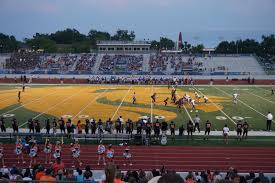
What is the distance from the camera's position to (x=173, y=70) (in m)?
60.4

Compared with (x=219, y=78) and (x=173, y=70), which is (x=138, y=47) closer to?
(x=173, y=70)

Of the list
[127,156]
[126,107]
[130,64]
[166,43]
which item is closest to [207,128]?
[127,156]

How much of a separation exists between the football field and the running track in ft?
17.7

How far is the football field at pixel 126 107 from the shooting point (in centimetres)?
2591

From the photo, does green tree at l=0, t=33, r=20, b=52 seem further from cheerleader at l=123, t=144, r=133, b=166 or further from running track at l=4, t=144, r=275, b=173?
cheerleader at l=123, t=144, r=133, b=166

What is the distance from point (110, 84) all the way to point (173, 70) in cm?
1446

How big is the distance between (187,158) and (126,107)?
45.7ft

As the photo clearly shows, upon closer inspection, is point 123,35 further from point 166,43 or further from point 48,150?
point 48,150

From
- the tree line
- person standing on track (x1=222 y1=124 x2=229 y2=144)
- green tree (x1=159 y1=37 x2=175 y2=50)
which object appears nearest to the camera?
person standing on track (x1=222 y1=124 x2=229 y2=144)

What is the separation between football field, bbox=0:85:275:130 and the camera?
25.9 meters

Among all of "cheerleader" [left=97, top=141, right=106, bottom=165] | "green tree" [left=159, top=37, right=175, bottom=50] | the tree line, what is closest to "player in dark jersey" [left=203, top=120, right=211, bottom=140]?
"cheerleader" [left=97, top=141, right=106, bottom=165]

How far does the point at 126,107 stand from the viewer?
30.3m

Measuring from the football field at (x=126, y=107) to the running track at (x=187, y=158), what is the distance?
5.38 metres

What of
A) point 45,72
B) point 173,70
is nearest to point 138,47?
point 173,70
